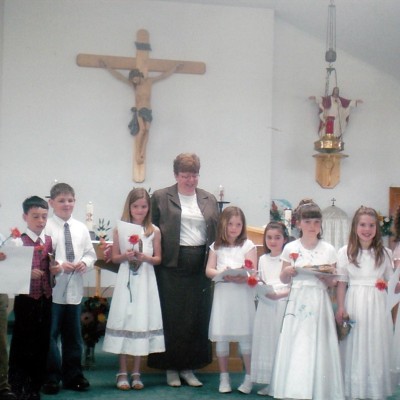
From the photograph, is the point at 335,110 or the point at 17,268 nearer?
the point at 17,268

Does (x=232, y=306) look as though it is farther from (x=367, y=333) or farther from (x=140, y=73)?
(x=140, y=73)

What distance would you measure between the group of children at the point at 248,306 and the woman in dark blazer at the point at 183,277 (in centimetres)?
12

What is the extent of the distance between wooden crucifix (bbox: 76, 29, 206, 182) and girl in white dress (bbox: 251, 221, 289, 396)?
4.19 m

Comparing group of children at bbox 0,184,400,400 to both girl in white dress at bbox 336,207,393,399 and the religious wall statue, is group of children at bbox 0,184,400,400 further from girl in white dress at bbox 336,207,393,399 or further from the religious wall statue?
the religious wall statue

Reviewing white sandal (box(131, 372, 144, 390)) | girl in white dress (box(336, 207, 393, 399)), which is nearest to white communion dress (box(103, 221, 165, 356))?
white sandal (box(131, 372, 144, 390))

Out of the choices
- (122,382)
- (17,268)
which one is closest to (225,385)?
(122,382)

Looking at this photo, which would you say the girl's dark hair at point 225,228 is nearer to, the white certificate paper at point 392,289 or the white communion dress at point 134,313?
the white communion dress at point 134,313

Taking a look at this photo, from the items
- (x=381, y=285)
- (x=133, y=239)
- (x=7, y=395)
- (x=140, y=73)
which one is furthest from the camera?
(x=140, y=73)

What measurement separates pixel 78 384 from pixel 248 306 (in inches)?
46.8

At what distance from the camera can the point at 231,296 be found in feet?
12.9

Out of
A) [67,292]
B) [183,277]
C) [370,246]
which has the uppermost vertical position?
[370,246]

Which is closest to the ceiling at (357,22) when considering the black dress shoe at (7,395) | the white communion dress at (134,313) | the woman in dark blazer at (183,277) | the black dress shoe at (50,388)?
the woman in dark blazer at (183,277)

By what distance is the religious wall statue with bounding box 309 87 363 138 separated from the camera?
8484mm

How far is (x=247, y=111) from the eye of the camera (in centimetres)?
822
